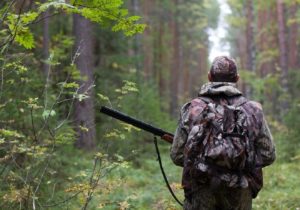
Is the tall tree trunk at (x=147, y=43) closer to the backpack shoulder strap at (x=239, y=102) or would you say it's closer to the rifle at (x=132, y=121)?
the rifle at (x=132, y=121)

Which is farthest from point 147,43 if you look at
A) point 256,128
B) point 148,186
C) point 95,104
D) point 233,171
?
point 233,171

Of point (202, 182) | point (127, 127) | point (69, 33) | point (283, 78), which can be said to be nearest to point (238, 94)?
point (202, 182)

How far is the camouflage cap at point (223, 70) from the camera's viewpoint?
165 inches

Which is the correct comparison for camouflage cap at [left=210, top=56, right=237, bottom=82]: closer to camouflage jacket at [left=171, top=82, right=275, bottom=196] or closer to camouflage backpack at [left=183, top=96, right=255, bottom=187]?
camouflage jacket at [left=171, top=82, right=275, bottom=196]

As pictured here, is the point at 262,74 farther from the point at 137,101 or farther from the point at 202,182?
the point at 202,182

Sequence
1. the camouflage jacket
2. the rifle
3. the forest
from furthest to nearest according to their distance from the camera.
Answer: the forest
the rifle
the camouflage jacket

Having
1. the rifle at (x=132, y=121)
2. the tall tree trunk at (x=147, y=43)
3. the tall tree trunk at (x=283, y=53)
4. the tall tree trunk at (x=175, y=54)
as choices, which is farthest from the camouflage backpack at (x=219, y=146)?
the tall tree trunk at (x=175, y=54)

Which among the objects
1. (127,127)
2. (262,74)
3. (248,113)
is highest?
(248,113)

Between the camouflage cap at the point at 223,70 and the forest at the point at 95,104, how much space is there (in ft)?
2.65

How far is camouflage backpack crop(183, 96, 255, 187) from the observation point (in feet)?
12.4

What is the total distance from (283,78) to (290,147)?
8374 millimetres

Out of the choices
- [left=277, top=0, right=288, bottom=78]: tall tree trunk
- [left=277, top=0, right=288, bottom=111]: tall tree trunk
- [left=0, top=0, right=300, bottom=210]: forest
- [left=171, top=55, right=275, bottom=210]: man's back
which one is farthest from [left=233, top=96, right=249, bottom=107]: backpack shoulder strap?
[left=277, top=0, right=288, bottom=78]: tall tree trunk

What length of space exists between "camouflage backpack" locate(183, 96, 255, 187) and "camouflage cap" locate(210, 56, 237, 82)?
0.87 ft

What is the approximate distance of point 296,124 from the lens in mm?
13953
